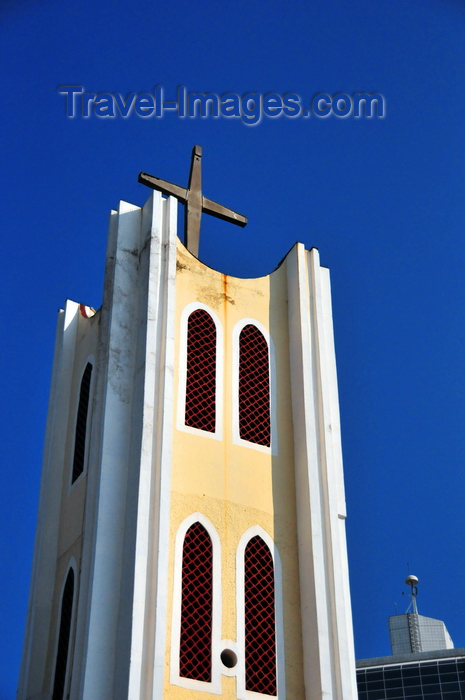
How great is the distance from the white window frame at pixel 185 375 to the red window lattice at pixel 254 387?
0.38 m

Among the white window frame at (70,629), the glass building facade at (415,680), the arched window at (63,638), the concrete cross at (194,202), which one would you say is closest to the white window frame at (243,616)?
the white window frame at (70,629)

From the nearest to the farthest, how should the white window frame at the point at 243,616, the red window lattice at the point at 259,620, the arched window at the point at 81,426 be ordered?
1. the white window frame at the point at 243,616
2. the red window lattice at the point at 259,620
3. the arched window at the point at 81,426

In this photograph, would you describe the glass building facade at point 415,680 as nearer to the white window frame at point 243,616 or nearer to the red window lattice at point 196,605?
the white window frame at point 243,616

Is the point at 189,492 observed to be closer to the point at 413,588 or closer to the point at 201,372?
the point at 201,372

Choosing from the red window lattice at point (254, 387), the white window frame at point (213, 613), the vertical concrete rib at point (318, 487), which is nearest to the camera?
the white window frame at point (213, 613)

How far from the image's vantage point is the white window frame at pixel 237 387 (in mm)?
18594

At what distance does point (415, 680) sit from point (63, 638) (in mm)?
29809

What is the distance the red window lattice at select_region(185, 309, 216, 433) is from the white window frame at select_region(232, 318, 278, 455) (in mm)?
349

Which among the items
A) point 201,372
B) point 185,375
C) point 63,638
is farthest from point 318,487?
point 63,638

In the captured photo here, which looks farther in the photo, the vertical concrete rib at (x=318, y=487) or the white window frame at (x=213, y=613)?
the vertical concrete rib at (x=318, y=487)

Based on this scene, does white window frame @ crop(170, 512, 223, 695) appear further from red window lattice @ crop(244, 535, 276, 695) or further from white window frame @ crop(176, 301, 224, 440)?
white window frame @ crop(176, 301, 224, 440)

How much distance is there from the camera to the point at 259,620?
56.0 feet

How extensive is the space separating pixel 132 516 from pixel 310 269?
6249 mm

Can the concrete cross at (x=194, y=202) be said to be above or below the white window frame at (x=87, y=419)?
above
